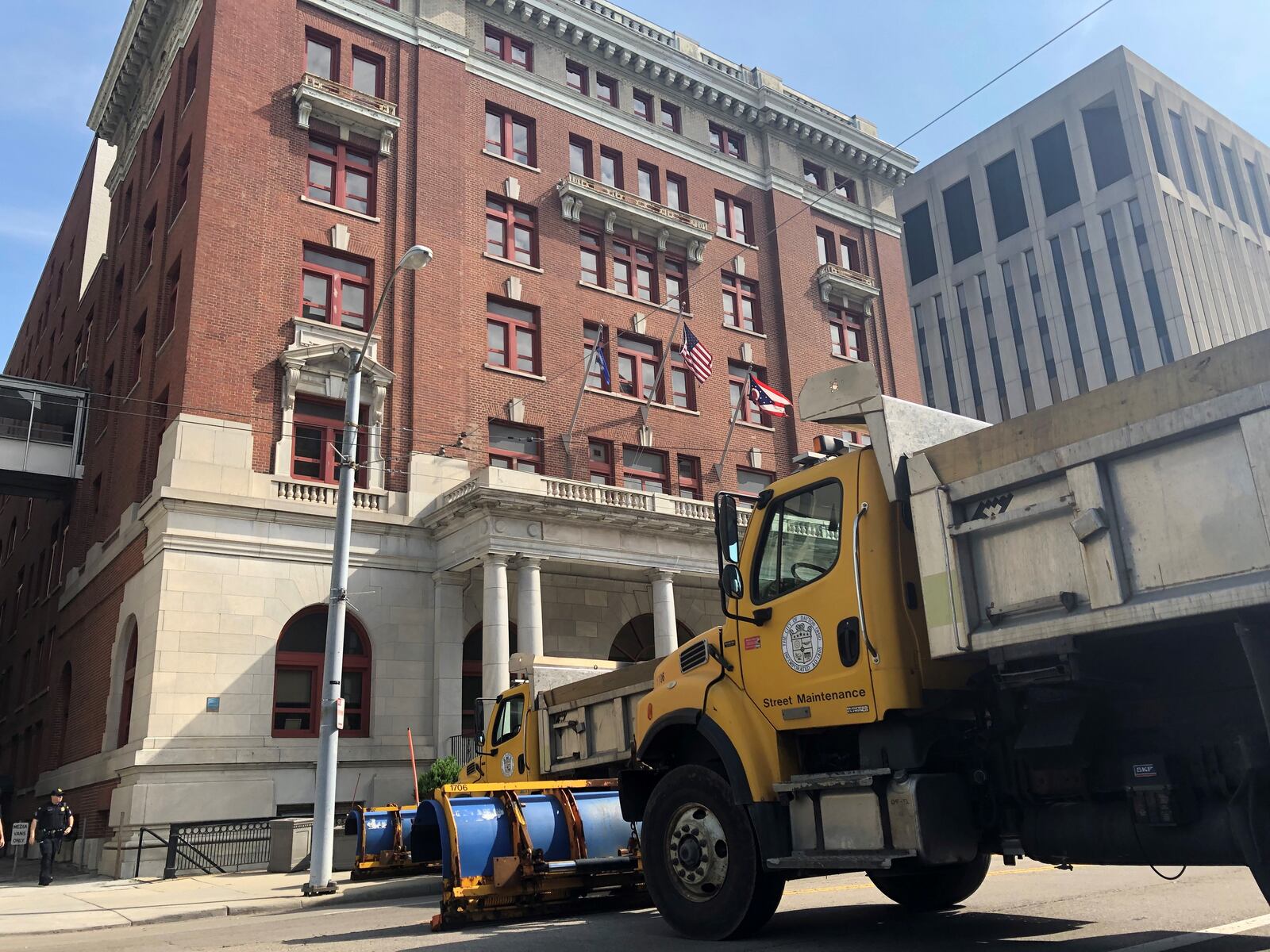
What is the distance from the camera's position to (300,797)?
24.9 m

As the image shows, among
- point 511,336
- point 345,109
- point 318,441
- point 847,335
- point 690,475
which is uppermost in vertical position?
point 345,109

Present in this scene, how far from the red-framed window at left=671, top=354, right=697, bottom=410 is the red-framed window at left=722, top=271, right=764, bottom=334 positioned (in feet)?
10.9

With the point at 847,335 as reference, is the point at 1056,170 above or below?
above

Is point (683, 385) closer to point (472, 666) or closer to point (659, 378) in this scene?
point (659, 378)

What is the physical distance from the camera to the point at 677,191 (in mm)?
39656

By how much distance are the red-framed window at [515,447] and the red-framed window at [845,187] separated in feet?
69.2

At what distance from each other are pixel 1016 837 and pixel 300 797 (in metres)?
21.7

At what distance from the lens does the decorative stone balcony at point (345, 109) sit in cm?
2970

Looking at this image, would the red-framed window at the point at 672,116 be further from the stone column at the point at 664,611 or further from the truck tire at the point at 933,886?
the truck tire at the point at 933,886

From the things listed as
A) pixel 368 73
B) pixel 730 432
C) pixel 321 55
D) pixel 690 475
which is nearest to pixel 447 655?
pixel 690 475

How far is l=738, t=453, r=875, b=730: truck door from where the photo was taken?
748cm

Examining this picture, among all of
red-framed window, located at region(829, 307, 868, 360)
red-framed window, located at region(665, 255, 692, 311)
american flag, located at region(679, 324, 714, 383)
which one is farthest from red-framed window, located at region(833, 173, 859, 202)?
american flag, located at region(679, 324, 714, 383)

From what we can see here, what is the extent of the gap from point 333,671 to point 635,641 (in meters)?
16.2

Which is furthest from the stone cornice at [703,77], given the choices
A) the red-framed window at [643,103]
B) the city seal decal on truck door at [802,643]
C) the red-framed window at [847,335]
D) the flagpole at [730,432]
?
the city seal decal on truck door at [802,643]
